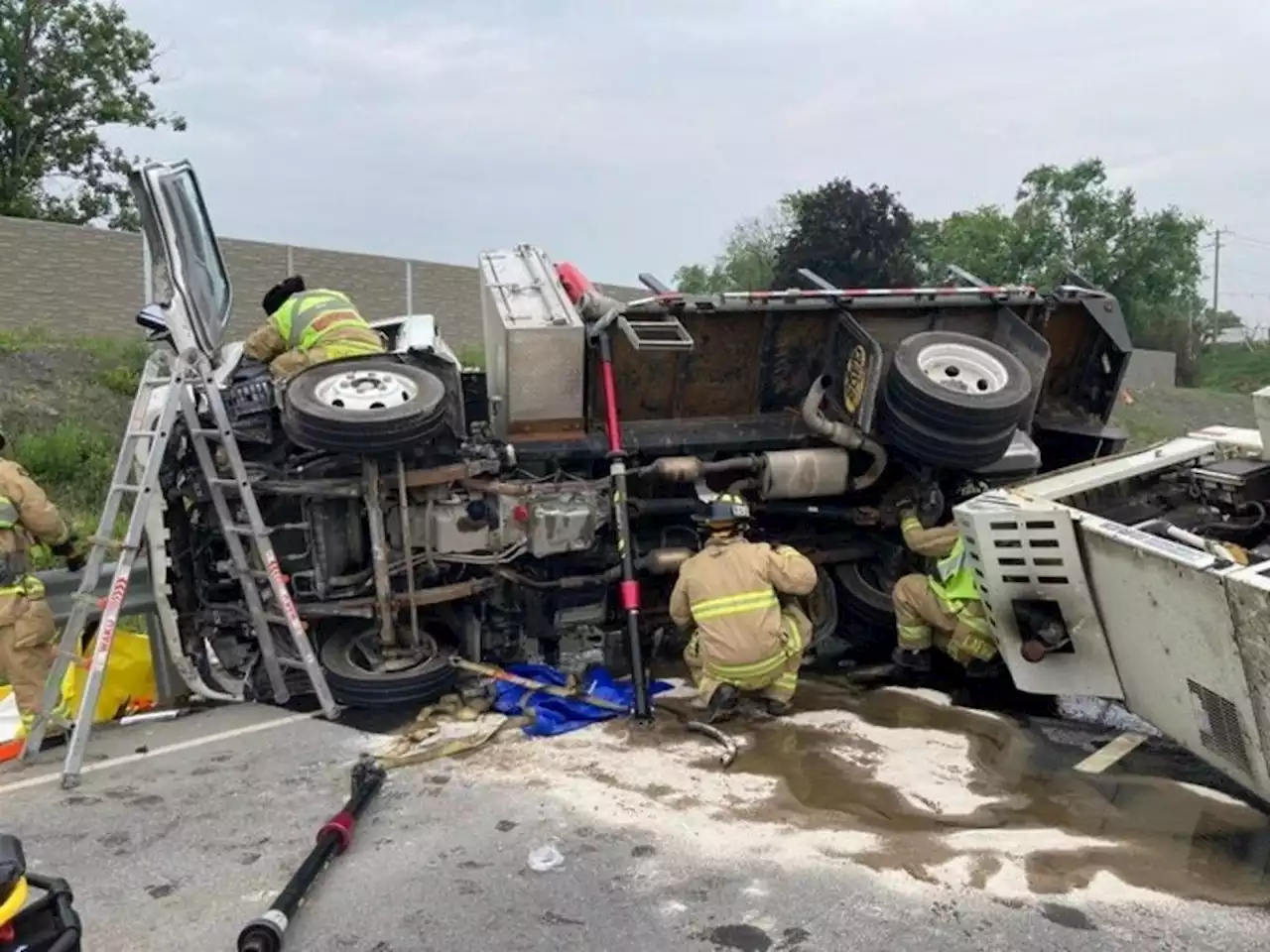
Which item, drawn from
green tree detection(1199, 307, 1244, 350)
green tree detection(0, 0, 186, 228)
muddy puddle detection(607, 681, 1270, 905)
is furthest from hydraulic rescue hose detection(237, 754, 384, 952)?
green tree detection(1199, 307, 1244, 350)

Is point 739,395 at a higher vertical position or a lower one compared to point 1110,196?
lower

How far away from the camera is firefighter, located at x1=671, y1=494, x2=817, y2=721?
4.42 metres

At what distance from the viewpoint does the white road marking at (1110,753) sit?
12.9ft

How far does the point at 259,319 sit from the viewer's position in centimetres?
1316

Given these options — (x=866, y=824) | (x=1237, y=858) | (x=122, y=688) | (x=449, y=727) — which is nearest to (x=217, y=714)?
(x=122, y=688)

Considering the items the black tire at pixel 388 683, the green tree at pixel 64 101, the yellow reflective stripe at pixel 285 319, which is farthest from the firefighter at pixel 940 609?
the green tree at pixel 64 101

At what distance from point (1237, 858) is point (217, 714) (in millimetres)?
3645

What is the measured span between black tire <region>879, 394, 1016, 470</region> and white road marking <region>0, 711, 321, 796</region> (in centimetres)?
272

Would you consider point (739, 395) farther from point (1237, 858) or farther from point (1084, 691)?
point (1237, 858)

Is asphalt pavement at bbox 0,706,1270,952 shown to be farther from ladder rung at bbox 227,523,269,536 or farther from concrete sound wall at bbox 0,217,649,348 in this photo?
concrete sound wall at bbox 0,217,649,348

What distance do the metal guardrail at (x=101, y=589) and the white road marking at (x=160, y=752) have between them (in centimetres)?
75

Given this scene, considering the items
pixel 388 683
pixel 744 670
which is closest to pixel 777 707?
pixel 744 670

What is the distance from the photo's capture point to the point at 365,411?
14.6 ft

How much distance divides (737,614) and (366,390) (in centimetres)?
171
